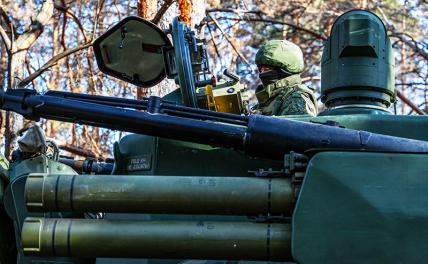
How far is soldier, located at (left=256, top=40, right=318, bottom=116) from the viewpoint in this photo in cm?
773

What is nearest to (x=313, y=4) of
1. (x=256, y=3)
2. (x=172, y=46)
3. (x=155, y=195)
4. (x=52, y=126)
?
(x=256, y=3)

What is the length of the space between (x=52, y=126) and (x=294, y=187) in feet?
61.8

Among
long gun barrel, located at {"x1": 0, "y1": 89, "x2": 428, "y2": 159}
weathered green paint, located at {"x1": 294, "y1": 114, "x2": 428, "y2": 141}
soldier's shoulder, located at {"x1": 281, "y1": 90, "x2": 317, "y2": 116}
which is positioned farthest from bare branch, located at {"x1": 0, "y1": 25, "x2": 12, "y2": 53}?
weathered green paint, located at {"x1": 294, "y1": 114, "x2": 428, "y2": 141}

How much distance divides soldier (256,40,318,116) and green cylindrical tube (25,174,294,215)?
2138 millimetres

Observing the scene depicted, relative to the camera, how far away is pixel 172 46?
704cm

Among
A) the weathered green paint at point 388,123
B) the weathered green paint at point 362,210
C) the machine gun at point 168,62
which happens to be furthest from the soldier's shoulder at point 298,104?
the weathered green paint at point 362,210

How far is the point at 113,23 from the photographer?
20703 millimetres

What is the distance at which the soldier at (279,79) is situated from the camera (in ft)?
25.4

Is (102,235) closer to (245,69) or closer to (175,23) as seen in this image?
(175,23)

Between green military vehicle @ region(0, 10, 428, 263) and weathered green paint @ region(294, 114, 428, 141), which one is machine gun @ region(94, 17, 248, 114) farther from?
weathered green paint @ region(294, 114, 428, 141)

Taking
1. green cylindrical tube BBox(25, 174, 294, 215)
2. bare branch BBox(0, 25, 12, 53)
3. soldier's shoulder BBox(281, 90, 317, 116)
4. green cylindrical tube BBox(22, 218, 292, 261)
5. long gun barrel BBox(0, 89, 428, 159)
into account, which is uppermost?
bare branch BBox(0, 25, 12, 53)

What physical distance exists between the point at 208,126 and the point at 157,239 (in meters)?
0.87

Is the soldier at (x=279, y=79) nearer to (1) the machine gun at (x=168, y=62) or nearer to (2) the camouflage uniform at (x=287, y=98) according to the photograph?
(2) the camouflage uniform at (x=287, y=98)

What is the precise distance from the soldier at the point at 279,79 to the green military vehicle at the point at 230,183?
765 millimetres
